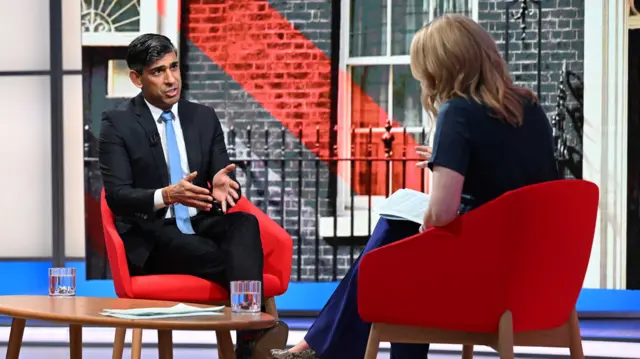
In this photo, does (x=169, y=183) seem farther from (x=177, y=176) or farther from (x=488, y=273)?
(x=488, y=273)

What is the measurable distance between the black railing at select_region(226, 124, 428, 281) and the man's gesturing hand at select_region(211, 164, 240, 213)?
186 centimetres

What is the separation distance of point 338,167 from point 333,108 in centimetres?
33

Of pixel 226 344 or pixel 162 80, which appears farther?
pixel 162 80

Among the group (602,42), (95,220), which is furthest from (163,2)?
(602,42)

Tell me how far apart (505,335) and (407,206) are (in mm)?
492

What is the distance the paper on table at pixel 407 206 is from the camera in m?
2.74

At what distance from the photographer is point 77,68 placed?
6.08 m

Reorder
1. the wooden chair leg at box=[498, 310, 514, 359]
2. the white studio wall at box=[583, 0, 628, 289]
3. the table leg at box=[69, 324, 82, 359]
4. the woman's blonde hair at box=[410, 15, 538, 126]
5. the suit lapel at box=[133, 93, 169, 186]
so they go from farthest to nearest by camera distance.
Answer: the white studio wall at box=[583, 0, 628, 289] < the suit lapel at box=[133, 93, 169, 186] < the table leg at box=[69, 324, 82, 359] < the woman's blonde hair at box=[410, 15, 538, 126] < the wooden chair leg at box=[498, 310, 514, 359]

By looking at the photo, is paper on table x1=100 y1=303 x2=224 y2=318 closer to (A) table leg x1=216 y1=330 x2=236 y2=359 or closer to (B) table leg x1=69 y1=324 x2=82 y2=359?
(A) table leg x1=216 y1=330 x2=236 y2=359

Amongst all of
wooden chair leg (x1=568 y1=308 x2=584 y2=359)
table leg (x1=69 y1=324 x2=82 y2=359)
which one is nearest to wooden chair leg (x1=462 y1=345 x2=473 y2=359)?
wooden chair leg (x1=568 y1=308 x2=584 y2=359)

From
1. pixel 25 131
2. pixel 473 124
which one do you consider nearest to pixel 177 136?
pixel 473 124

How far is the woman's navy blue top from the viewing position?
252 centimetres

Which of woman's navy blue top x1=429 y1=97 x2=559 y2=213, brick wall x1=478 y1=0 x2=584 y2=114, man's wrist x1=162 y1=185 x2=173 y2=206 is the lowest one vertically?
man's wrist x1=162 y1=185 x2=173 y2=206

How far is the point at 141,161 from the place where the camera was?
12.2ft
